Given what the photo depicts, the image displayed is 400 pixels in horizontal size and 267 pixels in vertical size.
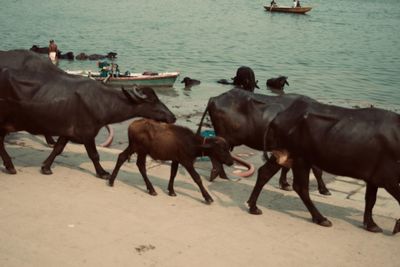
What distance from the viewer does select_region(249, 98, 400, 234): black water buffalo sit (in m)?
8.33

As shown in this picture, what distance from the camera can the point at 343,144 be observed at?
8445 millimetres

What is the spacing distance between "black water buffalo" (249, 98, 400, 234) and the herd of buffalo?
1 centimetres

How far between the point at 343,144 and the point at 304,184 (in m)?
0.80

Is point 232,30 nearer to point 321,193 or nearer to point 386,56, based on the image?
point 386,56

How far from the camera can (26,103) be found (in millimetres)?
9836

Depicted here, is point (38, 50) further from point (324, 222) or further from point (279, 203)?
point (324, 222)

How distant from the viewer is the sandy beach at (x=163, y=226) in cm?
707

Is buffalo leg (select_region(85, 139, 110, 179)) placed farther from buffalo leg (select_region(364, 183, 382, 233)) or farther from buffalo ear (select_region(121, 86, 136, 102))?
buffalo leg (select_region(364, 183, 382, 233))

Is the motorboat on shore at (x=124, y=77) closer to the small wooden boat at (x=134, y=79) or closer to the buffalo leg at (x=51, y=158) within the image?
the small wooden boat at (x=134, y=79)

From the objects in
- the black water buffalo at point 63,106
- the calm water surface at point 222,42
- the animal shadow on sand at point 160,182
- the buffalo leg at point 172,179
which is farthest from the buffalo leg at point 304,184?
the calm water surface at point 222,42

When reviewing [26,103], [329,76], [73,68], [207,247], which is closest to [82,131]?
[26,103]

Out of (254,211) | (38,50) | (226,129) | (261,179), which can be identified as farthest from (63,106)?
(38,50)

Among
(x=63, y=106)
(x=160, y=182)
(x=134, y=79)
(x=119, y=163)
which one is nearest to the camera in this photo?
(x=119, y=163)

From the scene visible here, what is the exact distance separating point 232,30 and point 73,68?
40.2m
